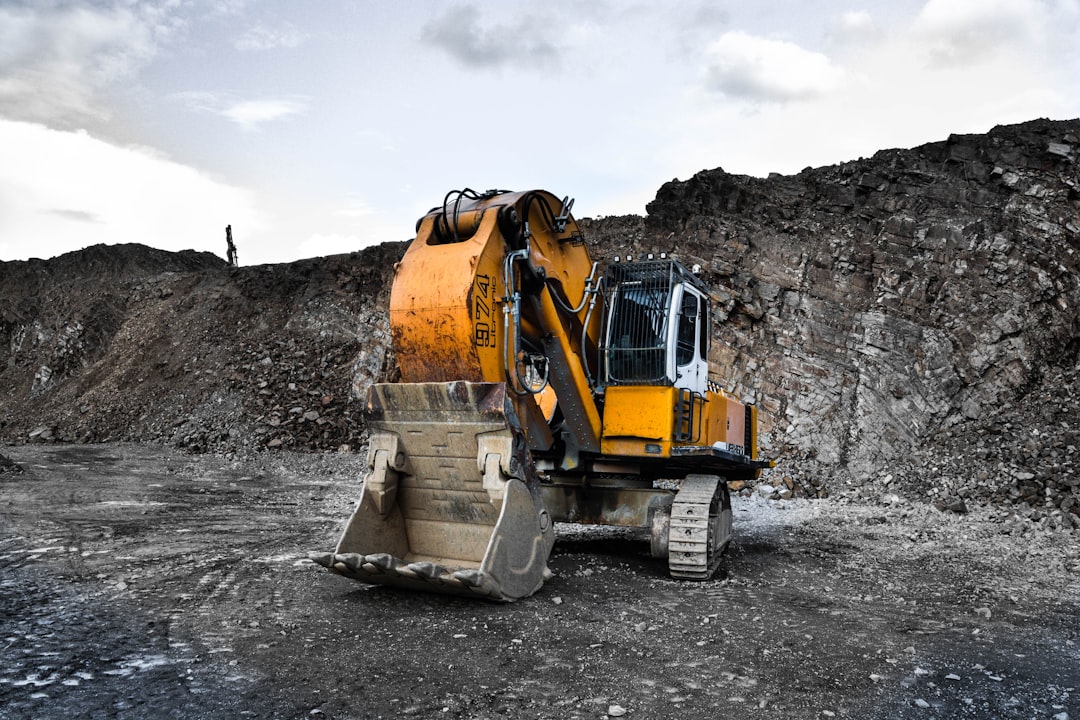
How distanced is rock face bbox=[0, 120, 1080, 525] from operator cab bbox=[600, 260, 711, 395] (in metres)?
6.17

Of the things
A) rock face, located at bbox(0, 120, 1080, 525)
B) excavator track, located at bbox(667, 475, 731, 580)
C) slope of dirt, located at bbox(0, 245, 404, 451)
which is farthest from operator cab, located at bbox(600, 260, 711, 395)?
slope of dirt, located at bbox(0, 245, 404, 451)

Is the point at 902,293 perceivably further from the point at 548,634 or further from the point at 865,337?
the point at 548,634

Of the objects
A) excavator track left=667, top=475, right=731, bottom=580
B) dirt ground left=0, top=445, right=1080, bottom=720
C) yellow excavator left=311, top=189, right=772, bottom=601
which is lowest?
dirt ground left=0, top=445, right=1080, bottom=720

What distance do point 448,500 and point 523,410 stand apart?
0.84m

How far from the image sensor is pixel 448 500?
5875mm

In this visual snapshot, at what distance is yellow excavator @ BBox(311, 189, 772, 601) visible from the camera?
5.41 meters

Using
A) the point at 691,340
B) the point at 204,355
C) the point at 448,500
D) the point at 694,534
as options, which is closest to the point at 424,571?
the point at 448,500

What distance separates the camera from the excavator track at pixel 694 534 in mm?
6730

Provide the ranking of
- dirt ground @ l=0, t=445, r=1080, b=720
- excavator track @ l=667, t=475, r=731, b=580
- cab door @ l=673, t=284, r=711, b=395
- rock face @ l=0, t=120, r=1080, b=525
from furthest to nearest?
1. rock face @ l=0, t=120, r=1080, b=525
2. cab door @ l=673, t=284, r=711, b=395
3. excavator track @ l=667, t=475, r=731, b=580
4. dirt ground @ l=0, t=445, r=1080, b=720

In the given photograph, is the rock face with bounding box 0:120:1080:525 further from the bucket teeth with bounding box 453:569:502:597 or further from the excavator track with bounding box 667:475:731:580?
the bucket teeth with bounding box 453:569:502:597

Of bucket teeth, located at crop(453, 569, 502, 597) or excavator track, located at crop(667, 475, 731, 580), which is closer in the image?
bucket teeth, located at crop(453, 569, 502, 597)

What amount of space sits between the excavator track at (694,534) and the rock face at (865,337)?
5752mm

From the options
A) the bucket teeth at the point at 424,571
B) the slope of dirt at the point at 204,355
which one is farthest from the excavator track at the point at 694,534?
the slope of dirt at the point at 204,355

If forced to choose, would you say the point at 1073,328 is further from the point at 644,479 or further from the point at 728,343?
the point at 644,479
